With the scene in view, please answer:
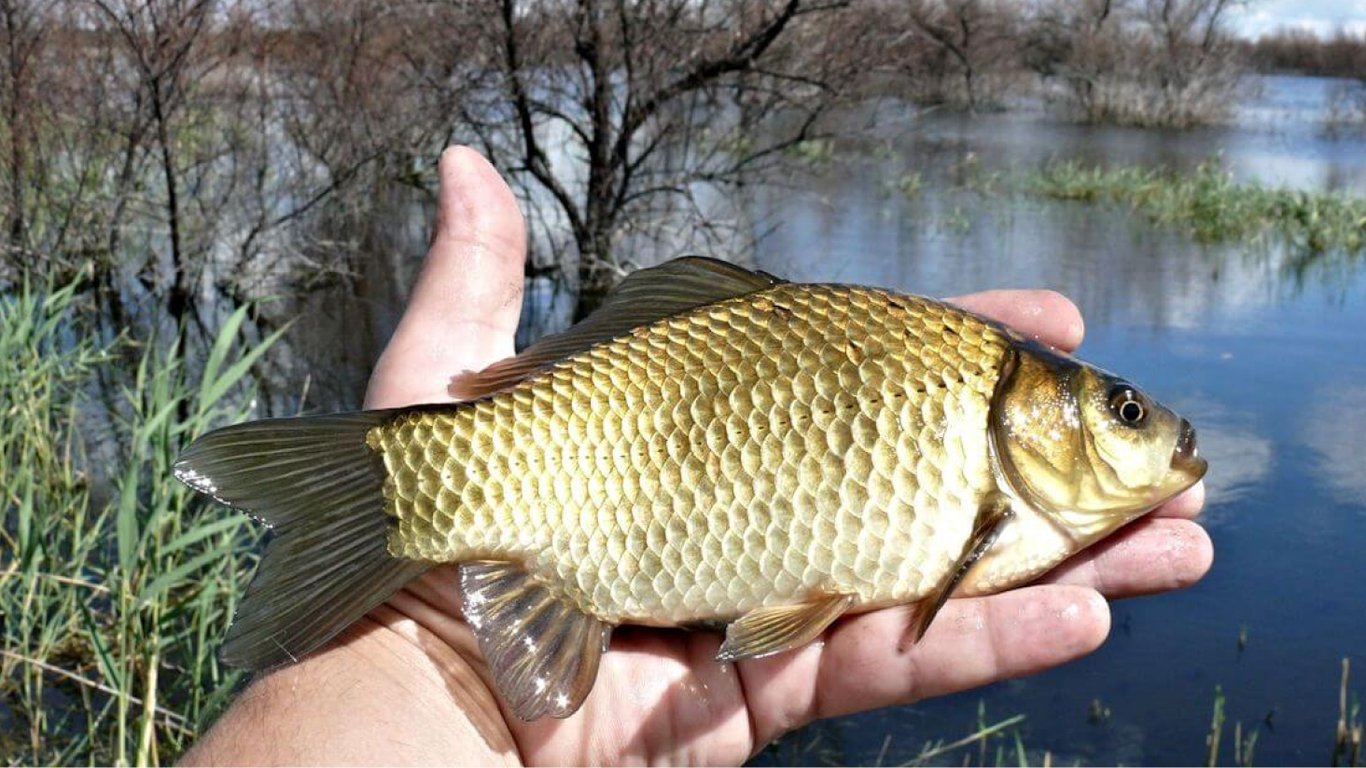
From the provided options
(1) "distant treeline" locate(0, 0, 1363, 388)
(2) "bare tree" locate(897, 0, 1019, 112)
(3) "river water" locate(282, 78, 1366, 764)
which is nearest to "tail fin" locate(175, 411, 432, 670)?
(3) "river water" locate(282, 78, 1366, 764)

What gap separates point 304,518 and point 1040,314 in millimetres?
1255

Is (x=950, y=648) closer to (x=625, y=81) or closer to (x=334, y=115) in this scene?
(x=625, y=81)

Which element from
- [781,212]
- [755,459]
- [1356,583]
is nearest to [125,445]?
[755,459]

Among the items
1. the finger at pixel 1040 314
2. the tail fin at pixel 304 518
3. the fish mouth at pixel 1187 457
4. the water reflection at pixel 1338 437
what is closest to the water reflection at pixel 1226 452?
the water reflection at pixel 1338 437

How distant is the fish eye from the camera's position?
5.84ft

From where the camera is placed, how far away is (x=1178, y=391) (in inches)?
283

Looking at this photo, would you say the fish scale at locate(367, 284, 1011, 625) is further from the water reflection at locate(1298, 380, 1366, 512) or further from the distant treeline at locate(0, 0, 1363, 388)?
the distant treeline at locate(0, 0, 1363, 388)

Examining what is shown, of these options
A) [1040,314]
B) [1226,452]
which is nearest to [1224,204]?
[1226,452]

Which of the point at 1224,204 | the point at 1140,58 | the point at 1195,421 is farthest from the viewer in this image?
the point at 1140,58

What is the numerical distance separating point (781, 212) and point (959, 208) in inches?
84.7

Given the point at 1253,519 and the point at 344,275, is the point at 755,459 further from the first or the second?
the point at 344,275

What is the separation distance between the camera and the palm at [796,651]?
1.82 metres

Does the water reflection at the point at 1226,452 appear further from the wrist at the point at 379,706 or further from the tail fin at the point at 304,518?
the tail fin at the point at 304,518

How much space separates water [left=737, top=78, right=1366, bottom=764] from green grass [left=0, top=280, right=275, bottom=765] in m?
2.19
